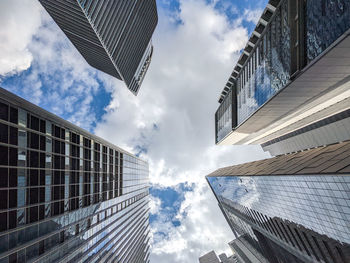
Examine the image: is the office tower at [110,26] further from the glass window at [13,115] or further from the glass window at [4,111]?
the glass window at [4,111]

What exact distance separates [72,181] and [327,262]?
48.8m

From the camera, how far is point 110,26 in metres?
99.1

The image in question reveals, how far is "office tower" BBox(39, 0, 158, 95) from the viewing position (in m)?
83.9

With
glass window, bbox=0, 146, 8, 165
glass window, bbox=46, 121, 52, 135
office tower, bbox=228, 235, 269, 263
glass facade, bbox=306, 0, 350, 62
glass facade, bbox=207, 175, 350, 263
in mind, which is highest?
glass facade, bbox=306, 0, 350, 62

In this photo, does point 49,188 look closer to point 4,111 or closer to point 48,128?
point 48,128

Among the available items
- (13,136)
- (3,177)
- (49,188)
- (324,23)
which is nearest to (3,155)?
(3,177)

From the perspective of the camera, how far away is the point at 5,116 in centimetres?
1898

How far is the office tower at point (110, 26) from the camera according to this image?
83.9 meters

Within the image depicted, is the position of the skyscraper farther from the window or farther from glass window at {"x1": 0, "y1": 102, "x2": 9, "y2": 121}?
glass window at {"x1": 0, "y1": 102, "x2": 9, "y2": 121}

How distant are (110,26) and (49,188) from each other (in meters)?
93.4

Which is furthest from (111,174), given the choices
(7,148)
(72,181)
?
(7,148)

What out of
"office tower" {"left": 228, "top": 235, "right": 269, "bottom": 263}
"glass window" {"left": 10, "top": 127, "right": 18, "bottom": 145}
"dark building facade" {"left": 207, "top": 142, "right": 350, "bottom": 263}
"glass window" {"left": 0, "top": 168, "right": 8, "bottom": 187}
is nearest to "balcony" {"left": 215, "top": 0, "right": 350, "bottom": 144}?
"dark building facade" {"left": 207, "top": 142, "right": 350, "bottom": 263}

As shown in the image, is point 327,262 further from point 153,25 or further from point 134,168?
point 153,25

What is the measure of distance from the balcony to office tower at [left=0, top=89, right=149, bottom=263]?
4055 centimetres
